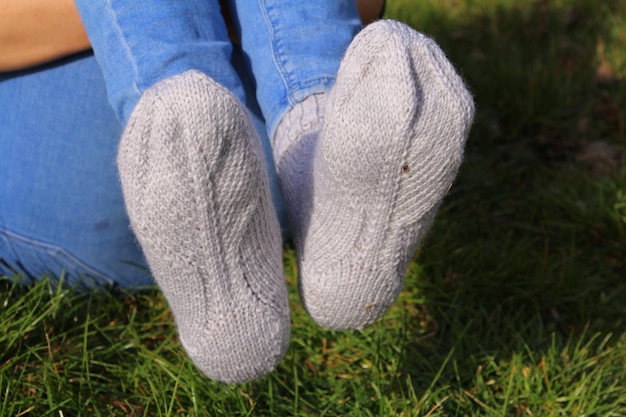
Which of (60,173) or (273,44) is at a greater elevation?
(273,44)

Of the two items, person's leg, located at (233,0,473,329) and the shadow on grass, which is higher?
person's leg, located at (233,0,473,329)

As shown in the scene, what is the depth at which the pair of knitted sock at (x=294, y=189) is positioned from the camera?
2.69 feet

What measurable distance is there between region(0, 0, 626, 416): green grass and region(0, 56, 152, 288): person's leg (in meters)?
0.07

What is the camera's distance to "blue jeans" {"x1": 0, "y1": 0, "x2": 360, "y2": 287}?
979mm

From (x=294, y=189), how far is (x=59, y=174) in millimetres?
505

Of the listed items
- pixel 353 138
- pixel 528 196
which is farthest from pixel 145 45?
pixel 528 196

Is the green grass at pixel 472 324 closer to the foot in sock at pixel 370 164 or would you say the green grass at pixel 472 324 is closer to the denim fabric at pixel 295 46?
the foot in sock at pixel 370 164

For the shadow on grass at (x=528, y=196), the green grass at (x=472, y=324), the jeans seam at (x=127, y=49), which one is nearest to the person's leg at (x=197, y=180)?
the jeans seam at (x=127, y=49)

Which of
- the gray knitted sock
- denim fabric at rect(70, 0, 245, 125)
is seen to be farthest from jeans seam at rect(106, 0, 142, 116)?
the gray knitted sock

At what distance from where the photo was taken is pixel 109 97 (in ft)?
3.32

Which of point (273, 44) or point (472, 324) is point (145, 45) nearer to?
point (273, 44)

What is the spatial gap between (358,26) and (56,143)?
571 millimetres

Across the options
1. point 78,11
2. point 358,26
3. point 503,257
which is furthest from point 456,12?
point 78,11

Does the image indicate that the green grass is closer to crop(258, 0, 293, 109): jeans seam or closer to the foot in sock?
the foot in sock
